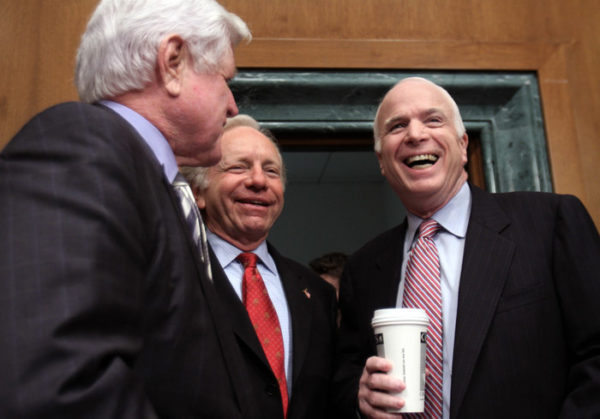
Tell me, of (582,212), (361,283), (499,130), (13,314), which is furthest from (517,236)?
(13,314)

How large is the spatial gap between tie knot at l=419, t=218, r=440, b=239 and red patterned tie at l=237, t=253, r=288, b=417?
514 millimetres

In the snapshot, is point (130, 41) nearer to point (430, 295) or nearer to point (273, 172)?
point (430, 295)

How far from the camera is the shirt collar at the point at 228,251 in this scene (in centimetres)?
193

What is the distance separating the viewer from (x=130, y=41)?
1.07 meters

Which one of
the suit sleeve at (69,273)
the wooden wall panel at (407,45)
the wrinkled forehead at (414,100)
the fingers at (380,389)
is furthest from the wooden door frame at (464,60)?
the suit sleeve at (69,273)

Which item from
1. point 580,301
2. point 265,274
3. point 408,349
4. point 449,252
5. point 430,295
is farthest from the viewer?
point 265,274

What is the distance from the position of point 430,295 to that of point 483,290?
14 centimetres

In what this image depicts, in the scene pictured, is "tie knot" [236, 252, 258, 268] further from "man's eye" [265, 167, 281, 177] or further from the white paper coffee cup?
the white paper coffee cup

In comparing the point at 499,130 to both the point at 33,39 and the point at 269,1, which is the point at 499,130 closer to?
the point at 269,1

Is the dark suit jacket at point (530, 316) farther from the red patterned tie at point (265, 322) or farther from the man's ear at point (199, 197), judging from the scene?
the man's ear at point (199, 197)

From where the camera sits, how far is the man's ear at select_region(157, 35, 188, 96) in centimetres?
108

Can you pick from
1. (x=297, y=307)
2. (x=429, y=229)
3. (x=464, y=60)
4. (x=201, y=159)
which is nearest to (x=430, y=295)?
(x=429, y=229)

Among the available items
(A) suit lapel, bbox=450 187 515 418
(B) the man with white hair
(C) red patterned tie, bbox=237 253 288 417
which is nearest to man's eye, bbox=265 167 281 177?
(C) red patterned tie, bbox=237 253 288 417

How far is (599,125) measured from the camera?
231cm
